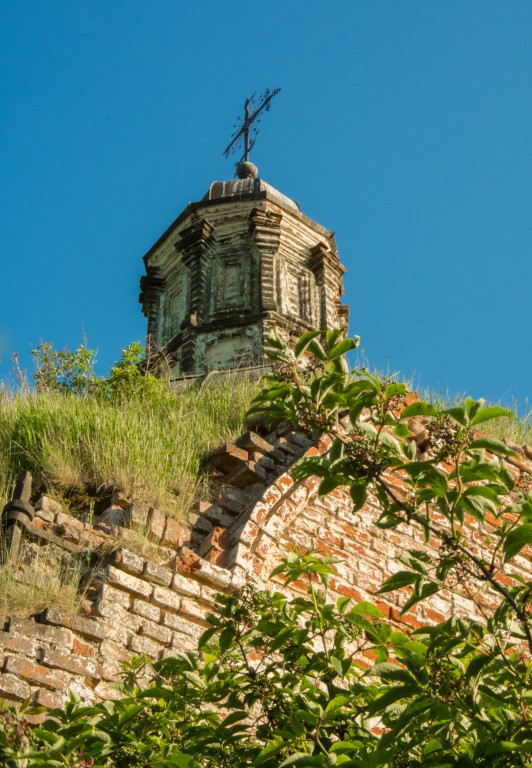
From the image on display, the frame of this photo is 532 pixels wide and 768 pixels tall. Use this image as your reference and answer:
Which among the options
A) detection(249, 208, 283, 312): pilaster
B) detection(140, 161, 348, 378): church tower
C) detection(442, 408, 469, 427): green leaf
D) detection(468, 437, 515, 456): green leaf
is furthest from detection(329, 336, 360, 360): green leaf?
detection(249, 208, 283, 312): pilaster

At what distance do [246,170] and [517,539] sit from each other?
17733 millimetres

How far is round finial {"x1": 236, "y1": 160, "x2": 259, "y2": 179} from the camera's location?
65.8 ft

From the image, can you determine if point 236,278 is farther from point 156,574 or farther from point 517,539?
point 517,539

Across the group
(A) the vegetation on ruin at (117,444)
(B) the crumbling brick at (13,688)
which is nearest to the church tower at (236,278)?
(A) the vegetation on ruin at (117,444)

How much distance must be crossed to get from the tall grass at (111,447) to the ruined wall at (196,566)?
258 mm

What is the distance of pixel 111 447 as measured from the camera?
7.07 meters

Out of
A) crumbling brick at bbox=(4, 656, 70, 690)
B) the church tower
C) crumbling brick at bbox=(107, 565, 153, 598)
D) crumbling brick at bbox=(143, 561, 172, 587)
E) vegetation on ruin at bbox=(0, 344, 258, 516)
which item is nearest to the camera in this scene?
crumbling brick at bbox=(4, 656, 70, 690)

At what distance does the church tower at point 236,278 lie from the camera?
51.7 feet

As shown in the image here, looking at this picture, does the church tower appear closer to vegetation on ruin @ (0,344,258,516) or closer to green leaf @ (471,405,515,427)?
vegetation on ruin @ (0,344,258,516)

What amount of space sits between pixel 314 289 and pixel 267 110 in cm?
607

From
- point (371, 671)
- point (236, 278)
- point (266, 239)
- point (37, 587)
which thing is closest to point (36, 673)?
point (37, 587)

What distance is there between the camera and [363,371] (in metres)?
3.39

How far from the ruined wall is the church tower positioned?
26.4 ft

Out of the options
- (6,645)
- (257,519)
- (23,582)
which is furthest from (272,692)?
(257,519)
